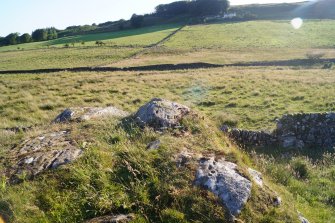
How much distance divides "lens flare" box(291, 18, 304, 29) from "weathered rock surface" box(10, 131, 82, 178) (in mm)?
90668

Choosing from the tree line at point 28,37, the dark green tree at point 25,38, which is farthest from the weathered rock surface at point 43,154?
the dark green tree at point 25,38

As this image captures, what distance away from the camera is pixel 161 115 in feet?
29.6

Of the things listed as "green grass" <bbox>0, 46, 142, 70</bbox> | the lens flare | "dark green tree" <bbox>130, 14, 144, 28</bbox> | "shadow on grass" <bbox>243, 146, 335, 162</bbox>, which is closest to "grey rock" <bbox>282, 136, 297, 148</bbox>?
"shadow on grass" <bbox>243, 146, 335, 162</bbox>

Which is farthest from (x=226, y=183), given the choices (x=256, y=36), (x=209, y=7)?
(x=209, y=7)

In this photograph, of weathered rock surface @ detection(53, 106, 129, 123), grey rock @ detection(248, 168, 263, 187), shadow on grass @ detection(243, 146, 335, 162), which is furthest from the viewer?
shadow on grass @ detection(243, 146, 335, 162)

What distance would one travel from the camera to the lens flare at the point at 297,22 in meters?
90.6

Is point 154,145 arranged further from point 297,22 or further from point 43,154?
point 297,22

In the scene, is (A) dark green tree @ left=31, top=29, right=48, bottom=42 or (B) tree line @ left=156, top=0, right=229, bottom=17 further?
(A) dark green tree @ left=31, top=29, right=48, bottom=42

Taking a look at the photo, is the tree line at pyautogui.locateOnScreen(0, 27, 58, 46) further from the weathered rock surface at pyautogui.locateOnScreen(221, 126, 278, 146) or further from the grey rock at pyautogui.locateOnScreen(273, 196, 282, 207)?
the grey rock at pyautogui.locateOnScreen(273, 196, 282, 207)

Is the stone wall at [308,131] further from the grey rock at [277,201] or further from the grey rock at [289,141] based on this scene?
the grey rock at [277,201]

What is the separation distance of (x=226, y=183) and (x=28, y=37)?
140 meters

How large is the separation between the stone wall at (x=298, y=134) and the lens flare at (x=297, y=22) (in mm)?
83131

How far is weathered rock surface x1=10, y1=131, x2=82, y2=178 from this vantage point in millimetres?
6949

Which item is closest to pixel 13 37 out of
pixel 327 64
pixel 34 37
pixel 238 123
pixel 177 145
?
pixel 34 37
